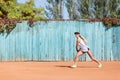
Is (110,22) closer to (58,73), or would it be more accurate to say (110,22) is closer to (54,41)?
(54,41)

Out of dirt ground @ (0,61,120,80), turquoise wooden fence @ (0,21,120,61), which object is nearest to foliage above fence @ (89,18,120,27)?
turquoise wooden fence @ (0,21,120,61)

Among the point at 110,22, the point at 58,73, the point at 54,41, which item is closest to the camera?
the point at 58,73

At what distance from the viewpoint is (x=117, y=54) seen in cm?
1972

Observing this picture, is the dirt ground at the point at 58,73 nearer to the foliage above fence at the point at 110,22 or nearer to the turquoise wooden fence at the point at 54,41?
the turquoise wooden fence at the point at 54,41

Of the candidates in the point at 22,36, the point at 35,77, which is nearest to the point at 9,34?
the point at 22,36

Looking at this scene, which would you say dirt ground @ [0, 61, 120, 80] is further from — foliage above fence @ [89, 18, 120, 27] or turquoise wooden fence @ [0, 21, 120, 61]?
foliage above fence @ [89, 18, 120, 27]

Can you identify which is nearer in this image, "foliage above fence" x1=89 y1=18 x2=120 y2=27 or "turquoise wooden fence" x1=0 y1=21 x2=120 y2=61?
"turquoise wooden fence" x1=0 y1=21 x2=120 y2=61

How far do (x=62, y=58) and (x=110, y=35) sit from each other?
7.48ft

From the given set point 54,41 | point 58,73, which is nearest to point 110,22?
point 54,41

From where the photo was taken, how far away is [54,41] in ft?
64.0

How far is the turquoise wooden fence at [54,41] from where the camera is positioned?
763 inches

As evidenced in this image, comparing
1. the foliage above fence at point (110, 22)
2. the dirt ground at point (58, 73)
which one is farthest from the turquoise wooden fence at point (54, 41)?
the dirt ground at point (58, 73)

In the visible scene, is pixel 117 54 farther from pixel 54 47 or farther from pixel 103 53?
pixel 54 47

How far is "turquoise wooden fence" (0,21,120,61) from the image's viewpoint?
763 inches
